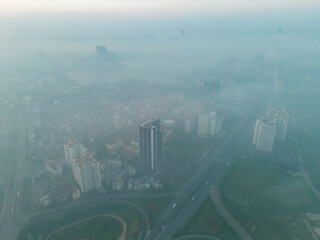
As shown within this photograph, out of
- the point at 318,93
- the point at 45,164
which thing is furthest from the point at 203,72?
the point at 45,164

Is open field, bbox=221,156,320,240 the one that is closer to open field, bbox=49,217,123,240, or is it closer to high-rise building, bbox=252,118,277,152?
high-rise building, bbox=252,118,277,152

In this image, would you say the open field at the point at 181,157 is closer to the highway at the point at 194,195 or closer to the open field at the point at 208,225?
the highway at the point at 194,195

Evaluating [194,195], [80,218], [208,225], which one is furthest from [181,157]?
[80,218]

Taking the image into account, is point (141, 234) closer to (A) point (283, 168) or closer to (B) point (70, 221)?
(B) point (70, 221)

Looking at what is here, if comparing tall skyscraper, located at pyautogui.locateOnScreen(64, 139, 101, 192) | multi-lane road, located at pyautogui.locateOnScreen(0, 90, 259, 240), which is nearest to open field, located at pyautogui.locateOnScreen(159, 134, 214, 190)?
multi-lane road, located at pyautogui.locateOnScreen(0, 90, 259, 240)

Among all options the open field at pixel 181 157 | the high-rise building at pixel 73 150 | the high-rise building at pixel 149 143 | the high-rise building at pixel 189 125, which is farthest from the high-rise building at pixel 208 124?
the high-rise building at pixel 73 150

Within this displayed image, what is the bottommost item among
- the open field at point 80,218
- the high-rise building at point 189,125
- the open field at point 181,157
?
the open field at point 80,218
